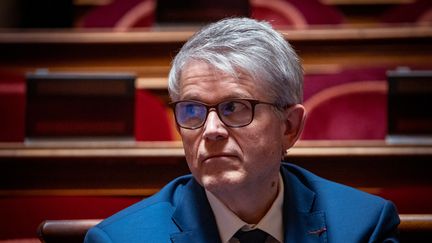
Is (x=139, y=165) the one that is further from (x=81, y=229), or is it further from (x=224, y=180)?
(x=224, y=180)

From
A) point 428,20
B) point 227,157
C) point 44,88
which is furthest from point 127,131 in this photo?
point 428,20

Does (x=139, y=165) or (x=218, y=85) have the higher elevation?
(x=218, y=85)

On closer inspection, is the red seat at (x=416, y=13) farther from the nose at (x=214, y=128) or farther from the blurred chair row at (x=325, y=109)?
the nose at (x=214, y=128)

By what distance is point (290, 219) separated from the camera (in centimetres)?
132

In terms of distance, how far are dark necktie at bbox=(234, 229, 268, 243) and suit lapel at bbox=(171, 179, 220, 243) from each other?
58mm

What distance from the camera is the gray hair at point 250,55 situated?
48.1 inches

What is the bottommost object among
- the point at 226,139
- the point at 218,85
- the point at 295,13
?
the point at 226,139

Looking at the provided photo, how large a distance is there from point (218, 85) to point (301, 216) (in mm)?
372

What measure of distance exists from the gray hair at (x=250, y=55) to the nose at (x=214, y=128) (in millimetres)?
100

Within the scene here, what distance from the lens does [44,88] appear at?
1.94 metres

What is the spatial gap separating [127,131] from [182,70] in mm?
695

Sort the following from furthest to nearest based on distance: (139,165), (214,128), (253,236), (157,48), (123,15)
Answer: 1. (123,15)
2. (157,48)
3. (139,165)
4. (253,236)
5. (214,128)

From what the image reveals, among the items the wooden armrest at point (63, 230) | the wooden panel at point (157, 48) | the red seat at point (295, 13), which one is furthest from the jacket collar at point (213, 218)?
the red seat at point (295, 13)

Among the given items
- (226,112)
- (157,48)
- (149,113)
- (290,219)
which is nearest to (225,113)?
(226,112)
